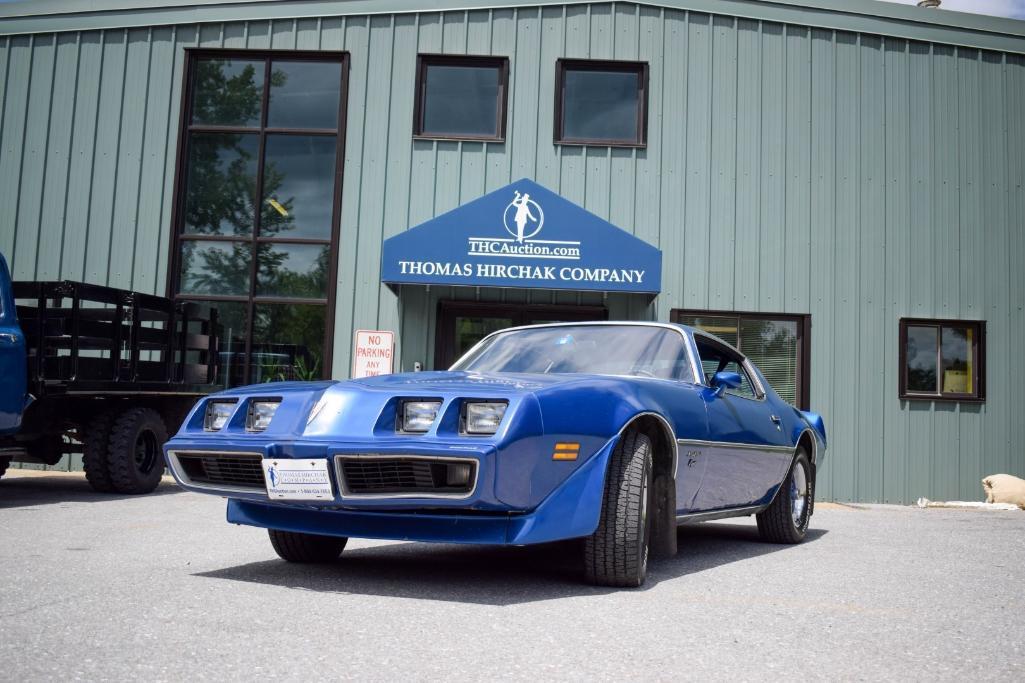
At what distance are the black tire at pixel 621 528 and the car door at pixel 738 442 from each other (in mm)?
944

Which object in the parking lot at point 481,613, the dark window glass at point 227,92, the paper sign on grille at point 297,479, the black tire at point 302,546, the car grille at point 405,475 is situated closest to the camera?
the parking lot at point 481,613

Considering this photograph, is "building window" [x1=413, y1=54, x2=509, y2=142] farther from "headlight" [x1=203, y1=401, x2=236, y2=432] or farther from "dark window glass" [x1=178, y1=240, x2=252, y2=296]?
"headlight" [x1=203, y1=401, x2=236, y2=432]

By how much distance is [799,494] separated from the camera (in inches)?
266

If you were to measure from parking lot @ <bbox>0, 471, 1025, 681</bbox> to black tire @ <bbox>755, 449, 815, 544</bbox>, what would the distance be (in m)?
0.31

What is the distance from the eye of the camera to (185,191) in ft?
42.4

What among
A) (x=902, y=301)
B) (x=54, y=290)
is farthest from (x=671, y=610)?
(x=902, y=301)

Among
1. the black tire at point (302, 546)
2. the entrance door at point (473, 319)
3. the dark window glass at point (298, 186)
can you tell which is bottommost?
the black tire at point (302, 546)

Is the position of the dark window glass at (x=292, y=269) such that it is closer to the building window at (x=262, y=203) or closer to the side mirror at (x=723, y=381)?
the building window at (x=262, y=203)

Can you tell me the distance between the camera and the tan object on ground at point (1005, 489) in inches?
453

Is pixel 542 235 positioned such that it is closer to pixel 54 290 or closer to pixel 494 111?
pixel 494 111

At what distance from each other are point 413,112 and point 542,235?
113 inches

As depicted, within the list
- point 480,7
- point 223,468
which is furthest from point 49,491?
point 480,7

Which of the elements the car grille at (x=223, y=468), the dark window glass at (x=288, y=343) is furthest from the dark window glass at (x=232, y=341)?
the car grille at (x=223, y=468)

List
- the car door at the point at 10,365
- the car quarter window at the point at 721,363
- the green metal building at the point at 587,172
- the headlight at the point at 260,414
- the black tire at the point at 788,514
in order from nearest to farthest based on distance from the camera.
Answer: the headlight at the point at 260,414
the car quarter window at the point at 721,363
the black tire at the point at 788,514
the car door at the point at 10,365
the green metal building at the point at 587,172
